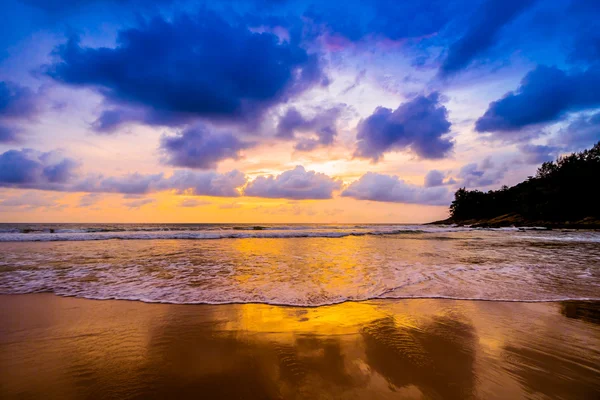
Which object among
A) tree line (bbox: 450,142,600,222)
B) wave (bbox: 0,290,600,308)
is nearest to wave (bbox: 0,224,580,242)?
tree line (bbox: 450,142,600,222)

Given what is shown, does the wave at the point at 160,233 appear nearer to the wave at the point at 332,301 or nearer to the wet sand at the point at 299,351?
the wave at the point at 332,301

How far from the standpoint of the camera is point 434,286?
23.1ft

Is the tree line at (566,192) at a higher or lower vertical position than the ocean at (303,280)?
higher

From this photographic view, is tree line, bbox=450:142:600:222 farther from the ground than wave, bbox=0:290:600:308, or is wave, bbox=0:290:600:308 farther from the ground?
tree line, bbox=450:142:600:222

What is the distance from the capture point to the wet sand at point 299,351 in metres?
2.76

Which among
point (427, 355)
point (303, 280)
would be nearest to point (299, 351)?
point (427, 355)

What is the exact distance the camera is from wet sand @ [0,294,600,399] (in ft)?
9.05

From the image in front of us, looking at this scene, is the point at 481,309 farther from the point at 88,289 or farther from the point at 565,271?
the point at 88,289

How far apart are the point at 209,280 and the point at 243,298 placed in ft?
7.33

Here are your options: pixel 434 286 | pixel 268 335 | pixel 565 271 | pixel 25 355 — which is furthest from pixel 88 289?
pixel 565 271

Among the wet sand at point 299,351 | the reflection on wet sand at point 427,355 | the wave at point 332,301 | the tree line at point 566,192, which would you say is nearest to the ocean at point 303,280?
the wave at point 332,301

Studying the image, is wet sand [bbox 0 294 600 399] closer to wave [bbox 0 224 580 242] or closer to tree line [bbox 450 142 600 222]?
wave [bbox 0 224 580 242]

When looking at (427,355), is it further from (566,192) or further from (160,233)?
(566,192)

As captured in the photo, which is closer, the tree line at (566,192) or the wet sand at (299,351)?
the wet sand at (299,351)
